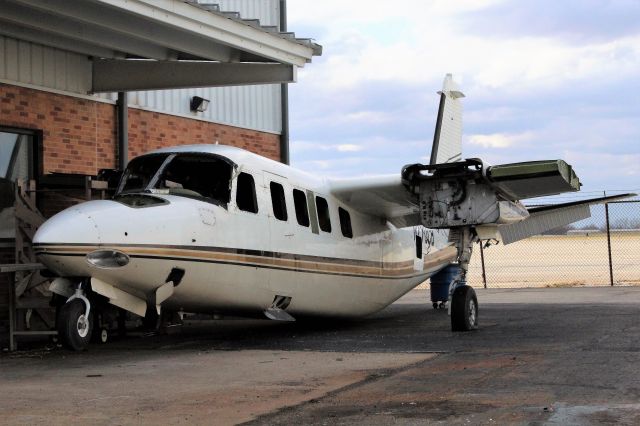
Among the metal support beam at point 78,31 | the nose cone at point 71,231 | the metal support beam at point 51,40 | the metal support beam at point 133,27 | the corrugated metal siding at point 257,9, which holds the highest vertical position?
the corrugated metal siding at point 257,9

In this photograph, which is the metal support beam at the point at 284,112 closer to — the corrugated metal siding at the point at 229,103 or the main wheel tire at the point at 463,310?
the corrugated metal siding at the point at 229,103

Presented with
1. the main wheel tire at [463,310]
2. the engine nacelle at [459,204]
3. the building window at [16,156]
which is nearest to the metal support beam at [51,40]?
the building window at [16,156]

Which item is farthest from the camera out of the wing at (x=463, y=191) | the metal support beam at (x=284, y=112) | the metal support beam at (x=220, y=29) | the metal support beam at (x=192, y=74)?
the metal support beam at (x=284, y=112)

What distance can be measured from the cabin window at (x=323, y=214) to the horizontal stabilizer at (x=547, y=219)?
3699mm

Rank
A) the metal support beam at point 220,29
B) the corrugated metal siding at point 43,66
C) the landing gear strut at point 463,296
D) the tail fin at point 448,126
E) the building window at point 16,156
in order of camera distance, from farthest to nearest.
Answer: the tail fin at point 448,126 → the building window at point 16,156 → the corrugated metal siding at point 43,66 → the landing gear strut at point 463,296 → the metal support beam at point 220,29

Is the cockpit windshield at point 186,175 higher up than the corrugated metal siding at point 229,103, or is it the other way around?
the corrugated metal siding at point 229,103

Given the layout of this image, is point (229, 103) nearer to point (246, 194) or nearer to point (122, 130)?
point (122, 130)

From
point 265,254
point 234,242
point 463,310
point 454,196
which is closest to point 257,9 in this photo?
point 454,196

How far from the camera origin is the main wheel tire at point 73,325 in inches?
434

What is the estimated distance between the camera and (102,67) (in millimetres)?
17672

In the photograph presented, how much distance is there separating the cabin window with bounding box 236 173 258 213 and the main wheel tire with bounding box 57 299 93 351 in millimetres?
2688

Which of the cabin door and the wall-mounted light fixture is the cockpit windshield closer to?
the cabin door

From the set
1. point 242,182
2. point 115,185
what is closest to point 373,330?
point 242,182

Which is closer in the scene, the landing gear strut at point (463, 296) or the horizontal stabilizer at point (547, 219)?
the landing gear strut at point (463, 296)
